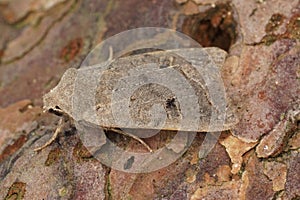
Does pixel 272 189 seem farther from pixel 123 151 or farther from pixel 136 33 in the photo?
pixel 136 33

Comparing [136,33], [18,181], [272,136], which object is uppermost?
[136,33]

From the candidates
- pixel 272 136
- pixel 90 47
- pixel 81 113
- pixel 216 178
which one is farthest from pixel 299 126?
pixel 90 47

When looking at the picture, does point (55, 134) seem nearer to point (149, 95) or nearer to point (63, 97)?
point (63, 97)

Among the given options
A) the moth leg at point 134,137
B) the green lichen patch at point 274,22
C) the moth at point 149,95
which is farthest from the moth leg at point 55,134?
the green lichen patch at point 274,22

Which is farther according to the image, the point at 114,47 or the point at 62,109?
the point at 114,47

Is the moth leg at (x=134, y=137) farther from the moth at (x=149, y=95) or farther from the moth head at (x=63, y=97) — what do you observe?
the moth head at (x=63, y=97)

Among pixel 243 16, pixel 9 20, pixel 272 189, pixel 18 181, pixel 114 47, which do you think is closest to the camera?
pixel 272 189

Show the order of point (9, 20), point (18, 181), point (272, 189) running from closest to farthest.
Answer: point (272, 189)
point (18, 181)
point (9, 20)

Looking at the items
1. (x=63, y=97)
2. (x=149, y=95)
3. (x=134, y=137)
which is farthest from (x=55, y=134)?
(x=149, y=95)
